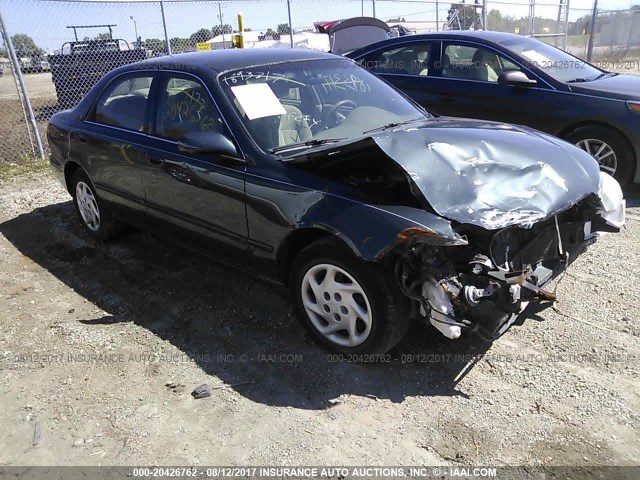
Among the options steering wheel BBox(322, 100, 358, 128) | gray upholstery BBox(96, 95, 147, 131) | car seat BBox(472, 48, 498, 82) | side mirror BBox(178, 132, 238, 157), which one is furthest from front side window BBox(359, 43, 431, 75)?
side mirror BBox(178, 132, 238, 157)

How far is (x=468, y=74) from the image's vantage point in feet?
21.2

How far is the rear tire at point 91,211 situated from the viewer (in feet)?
16.3

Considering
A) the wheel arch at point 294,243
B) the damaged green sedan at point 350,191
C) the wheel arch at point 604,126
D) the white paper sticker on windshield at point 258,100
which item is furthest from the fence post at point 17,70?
the wheel arch at point 604,126

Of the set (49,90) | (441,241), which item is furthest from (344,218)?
(49,90)

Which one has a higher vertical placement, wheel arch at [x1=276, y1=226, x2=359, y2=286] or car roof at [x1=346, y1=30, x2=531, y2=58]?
car roof at [x1=346, y1=30, x2=531, y2=58]

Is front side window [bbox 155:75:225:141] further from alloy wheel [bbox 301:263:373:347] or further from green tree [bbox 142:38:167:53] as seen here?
green tree [bbox 142:38:167:53]

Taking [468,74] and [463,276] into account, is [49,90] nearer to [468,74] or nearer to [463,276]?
[468,74]

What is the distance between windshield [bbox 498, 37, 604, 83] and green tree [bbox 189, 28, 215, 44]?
7925 millimetres

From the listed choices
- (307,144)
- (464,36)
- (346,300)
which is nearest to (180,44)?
(464,36)

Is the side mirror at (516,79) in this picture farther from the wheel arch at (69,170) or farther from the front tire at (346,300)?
the wheel arch at (69,170)

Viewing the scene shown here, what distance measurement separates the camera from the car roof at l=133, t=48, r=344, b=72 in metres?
3.81

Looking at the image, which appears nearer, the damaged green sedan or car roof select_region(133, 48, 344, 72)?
the damaged green sedan

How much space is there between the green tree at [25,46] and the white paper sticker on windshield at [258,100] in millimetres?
6895

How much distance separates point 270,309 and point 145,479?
1.55 metres
